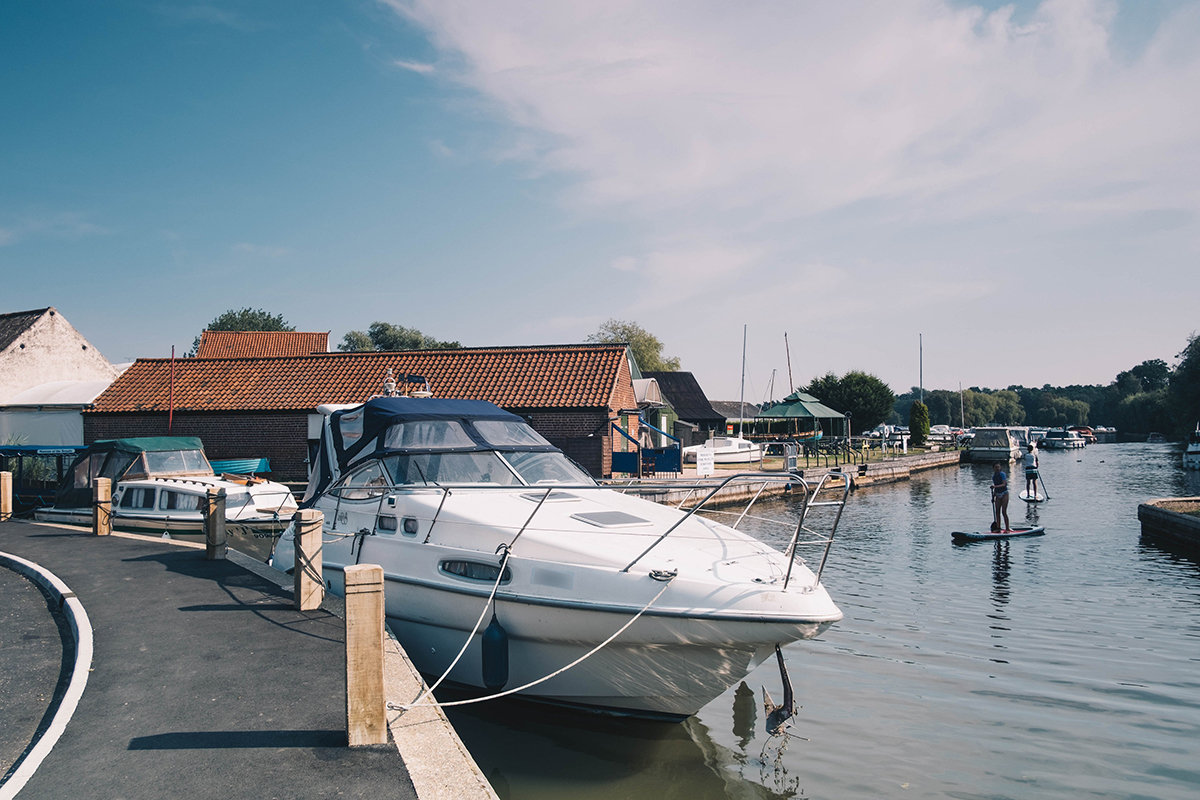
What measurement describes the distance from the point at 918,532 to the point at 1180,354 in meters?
61.7

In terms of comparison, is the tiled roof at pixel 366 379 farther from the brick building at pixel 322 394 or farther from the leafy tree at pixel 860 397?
the leafy tree at pixel 860 397

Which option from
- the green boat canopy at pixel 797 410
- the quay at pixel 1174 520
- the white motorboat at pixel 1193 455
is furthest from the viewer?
the white motorboat at pixel 1193 455

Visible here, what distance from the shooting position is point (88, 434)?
2469 centimetres

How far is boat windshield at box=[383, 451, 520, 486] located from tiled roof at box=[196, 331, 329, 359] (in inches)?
1527

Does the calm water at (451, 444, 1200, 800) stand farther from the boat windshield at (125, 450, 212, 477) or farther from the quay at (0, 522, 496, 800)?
the boat windshield at (125, 450, 212, 477)

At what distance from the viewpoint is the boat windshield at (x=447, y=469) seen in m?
7.66

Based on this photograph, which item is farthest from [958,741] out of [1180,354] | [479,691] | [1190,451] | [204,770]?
[1180,354]

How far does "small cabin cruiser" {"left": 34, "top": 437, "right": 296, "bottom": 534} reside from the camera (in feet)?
45.4

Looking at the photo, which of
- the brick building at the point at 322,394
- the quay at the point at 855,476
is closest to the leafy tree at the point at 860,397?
the quay at the point at 855,476

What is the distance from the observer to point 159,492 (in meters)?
14.2

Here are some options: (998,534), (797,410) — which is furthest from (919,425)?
(998,534)

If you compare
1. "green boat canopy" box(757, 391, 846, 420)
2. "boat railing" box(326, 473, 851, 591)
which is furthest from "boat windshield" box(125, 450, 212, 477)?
"green boat canopy" box(757, 391, 846, 420)

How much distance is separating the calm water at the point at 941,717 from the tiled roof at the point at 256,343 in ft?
133

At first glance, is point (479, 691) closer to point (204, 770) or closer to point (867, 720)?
point (204, 770)
